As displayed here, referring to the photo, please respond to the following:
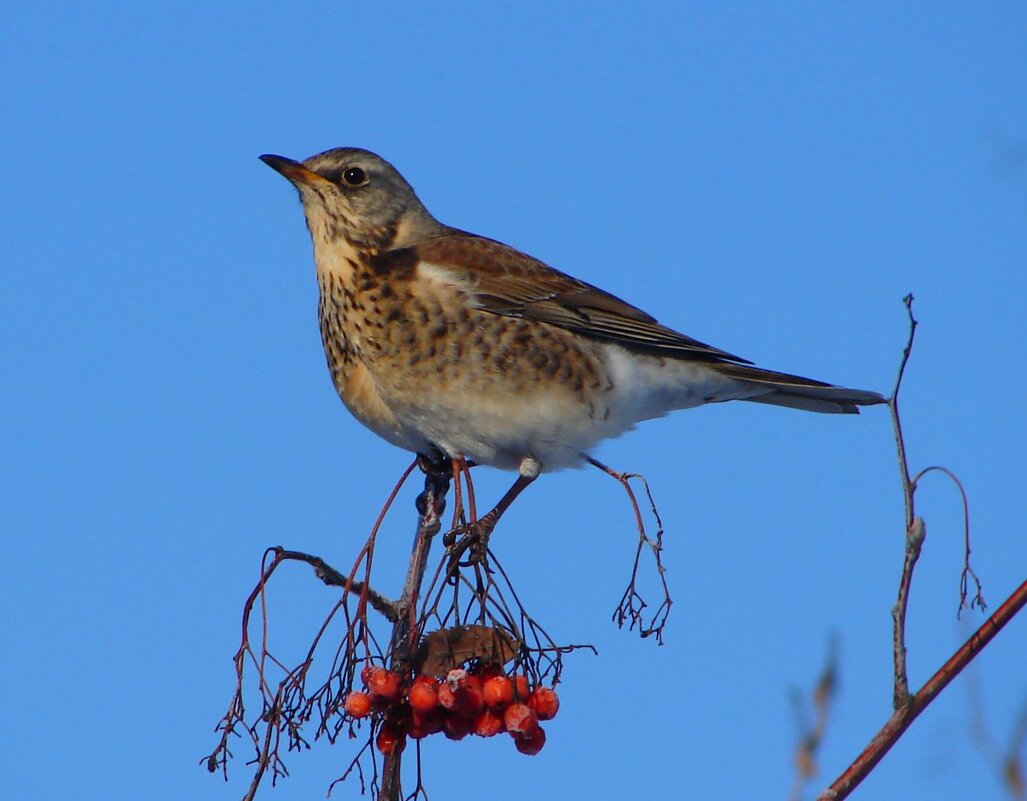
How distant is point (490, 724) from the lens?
3.60 meters

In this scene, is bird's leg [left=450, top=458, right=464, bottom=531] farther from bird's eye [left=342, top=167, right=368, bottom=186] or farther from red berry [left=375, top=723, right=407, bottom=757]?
bird's eye [left=342, top=167, right=368, bottom=186]

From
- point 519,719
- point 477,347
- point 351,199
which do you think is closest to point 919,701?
point 519,719

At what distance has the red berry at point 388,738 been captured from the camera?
3.56 meters

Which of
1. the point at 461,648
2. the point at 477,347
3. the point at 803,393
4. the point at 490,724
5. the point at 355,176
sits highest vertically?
the point at 355,176

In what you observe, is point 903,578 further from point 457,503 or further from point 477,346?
point 477,346

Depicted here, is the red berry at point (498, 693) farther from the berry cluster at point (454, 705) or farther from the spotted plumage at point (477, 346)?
the spotted plumage at point (477, 346)

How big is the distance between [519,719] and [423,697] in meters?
0.26

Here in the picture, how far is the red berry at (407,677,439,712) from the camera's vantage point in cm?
349

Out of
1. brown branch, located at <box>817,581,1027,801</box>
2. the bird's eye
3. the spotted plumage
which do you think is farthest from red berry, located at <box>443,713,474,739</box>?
the bird's eye

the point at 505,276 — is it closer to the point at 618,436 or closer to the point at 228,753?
the point at 618,436

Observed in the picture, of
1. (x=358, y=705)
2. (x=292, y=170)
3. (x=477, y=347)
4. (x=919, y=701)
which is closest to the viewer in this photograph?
(x=919, y=701)

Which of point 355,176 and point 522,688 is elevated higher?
point 355,176

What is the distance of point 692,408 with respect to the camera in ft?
19.8

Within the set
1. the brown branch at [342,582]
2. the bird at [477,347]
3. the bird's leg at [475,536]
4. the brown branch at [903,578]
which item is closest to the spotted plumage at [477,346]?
the bird at [477,347]
